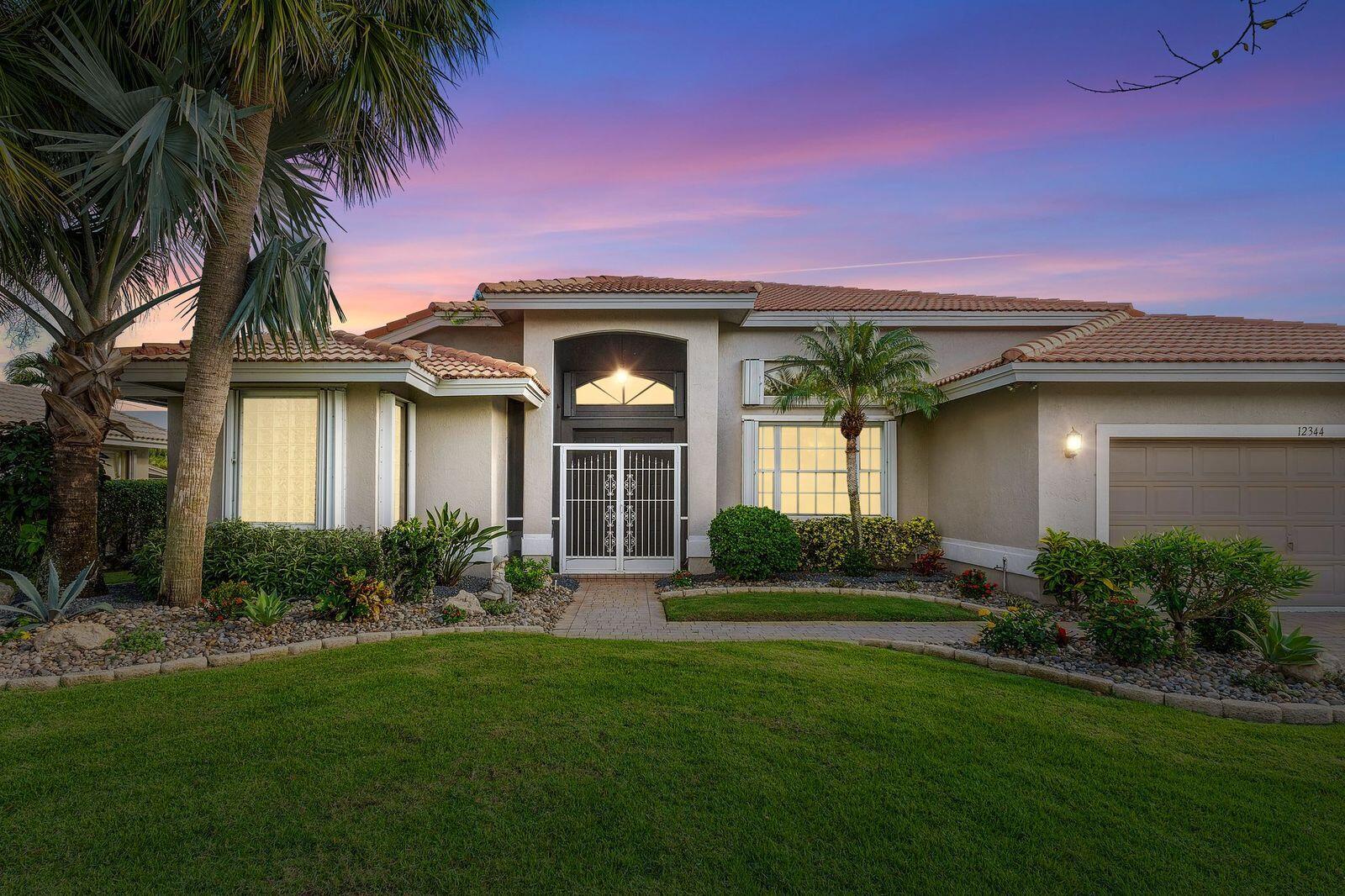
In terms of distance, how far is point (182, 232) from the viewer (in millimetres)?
7828

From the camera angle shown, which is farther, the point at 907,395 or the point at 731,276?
the point at 731,276

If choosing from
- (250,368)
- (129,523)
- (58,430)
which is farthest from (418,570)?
(129,523)

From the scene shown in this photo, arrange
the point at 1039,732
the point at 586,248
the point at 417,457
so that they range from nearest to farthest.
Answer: the point at 1039,732
the point at 417,457
the point at 586,248

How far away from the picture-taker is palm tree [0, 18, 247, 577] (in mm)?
6031

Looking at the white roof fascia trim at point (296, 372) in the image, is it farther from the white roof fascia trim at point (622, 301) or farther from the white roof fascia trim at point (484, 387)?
the white roof fascia trim at point (622, 301)

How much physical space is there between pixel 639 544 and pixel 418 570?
14.8 ft

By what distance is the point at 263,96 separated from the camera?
22.8 feet

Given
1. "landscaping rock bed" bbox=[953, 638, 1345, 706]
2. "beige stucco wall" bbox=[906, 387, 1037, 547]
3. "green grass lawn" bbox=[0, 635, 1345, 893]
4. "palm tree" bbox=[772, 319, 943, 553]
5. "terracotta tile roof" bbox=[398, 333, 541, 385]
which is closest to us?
"green grass lawn" bbox=[0, 635, 1345, 893]

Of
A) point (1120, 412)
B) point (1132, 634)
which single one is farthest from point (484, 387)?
point (1120, 412)

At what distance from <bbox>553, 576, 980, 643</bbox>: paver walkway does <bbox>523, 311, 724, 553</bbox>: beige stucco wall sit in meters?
2.66

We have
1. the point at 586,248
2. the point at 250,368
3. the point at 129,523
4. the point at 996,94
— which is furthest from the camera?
the point at 586,248

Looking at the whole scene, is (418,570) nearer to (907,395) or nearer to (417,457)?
(417,457)

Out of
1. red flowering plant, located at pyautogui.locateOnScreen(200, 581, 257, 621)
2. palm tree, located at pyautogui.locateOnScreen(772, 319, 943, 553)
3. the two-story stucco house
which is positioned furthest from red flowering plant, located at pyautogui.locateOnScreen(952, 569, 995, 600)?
red flowering plant, located at pyautogui.locateOnScreen(200, 581, 257, 621)

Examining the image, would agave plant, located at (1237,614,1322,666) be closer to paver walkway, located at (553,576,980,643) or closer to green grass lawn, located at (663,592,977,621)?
paver walkway, located at (553,576,980,643)
